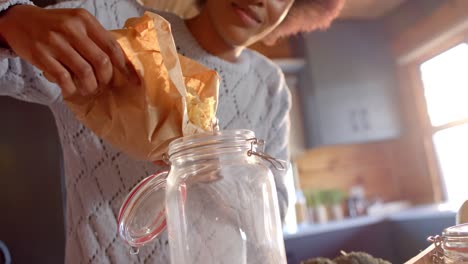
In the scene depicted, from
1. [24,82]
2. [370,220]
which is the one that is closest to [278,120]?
[24,82]

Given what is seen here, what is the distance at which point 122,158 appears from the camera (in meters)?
0.68

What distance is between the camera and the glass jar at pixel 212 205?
38cm

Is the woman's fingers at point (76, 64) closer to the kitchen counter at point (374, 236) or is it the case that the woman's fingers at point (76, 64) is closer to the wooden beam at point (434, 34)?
the kitchen counter at point (374, 236)

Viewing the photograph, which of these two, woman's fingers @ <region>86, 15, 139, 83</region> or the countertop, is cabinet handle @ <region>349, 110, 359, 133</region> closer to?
the countertop

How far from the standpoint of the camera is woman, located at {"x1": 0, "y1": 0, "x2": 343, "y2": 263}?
388mm

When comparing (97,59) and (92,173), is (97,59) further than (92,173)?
No

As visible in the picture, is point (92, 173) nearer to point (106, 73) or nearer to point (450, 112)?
point (106, 73)

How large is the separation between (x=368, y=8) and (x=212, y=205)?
2793mm

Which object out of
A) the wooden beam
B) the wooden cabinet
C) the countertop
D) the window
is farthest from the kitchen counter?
the wooden beam

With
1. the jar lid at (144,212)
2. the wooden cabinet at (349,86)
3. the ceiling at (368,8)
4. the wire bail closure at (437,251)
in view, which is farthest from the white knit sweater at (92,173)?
the ceiling at (368,8)

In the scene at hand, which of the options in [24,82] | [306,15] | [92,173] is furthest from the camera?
[306,15]

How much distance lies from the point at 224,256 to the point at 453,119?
101 inches

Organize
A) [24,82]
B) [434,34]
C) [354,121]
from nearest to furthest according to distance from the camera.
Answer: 1. [24,82]
2. [434,34]
3. [354,121]

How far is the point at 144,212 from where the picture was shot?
40cm
